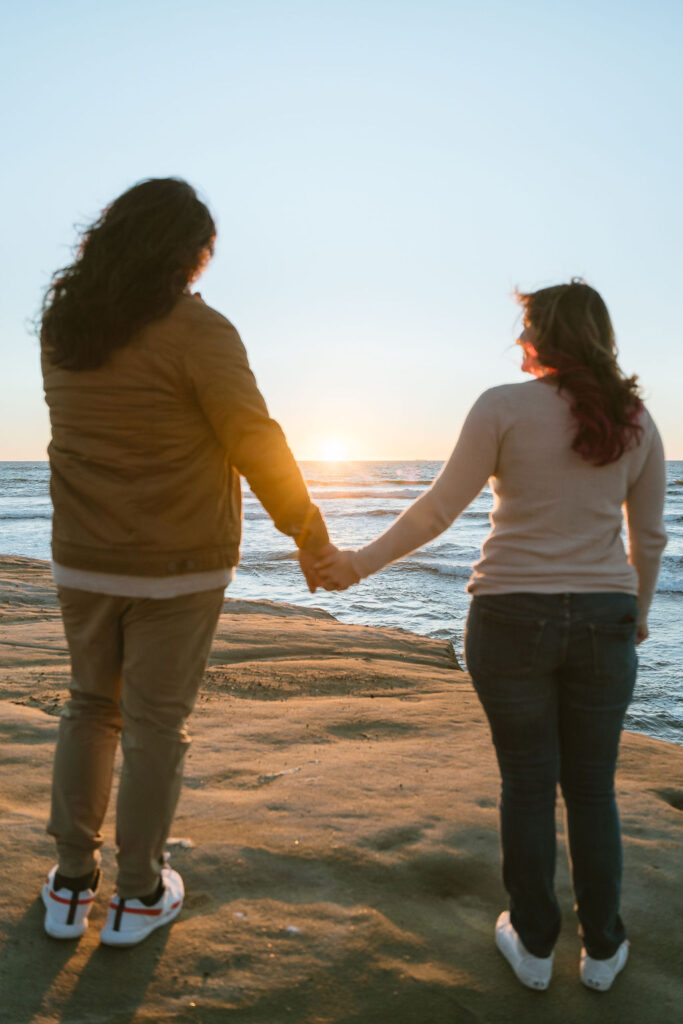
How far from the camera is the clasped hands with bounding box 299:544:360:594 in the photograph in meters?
2.42

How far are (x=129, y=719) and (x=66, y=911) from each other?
548mm

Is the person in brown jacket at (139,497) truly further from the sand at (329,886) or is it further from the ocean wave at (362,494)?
the ocean wave at (362,494)

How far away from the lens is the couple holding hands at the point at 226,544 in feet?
6.31

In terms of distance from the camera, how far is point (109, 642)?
2109 millimetres

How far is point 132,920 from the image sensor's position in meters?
2.07

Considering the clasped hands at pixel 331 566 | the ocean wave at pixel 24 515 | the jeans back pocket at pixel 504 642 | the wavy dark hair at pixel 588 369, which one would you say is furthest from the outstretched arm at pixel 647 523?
the ocean wave at pixel 24 515

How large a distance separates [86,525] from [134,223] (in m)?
0.80

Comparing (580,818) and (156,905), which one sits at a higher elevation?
(580,818)

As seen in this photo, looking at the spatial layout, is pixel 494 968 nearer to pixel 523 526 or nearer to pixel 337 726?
pixel 523 526

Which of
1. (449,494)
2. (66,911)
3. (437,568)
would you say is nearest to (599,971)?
(449,494)

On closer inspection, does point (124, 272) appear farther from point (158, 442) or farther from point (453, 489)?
point (453, 489)

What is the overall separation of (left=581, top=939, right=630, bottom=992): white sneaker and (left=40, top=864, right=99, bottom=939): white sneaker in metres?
1.33

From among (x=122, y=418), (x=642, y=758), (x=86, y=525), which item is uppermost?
(x=122, y=418)

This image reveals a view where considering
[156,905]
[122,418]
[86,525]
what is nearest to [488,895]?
[156,905]
